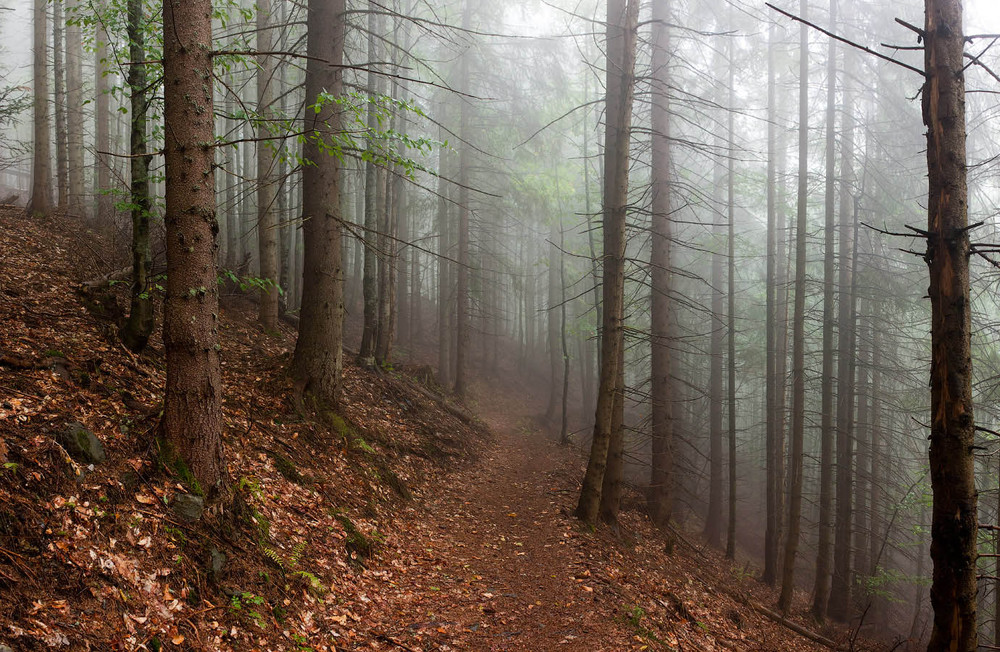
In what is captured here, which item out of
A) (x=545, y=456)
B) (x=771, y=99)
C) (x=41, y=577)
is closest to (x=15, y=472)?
(x=41, y=577)

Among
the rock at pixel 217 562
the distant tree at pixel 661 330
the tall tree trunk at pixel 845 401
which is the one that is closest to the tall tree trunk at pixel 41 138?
the rock at pixel 217 562

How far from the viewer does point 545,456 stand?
13.7 m

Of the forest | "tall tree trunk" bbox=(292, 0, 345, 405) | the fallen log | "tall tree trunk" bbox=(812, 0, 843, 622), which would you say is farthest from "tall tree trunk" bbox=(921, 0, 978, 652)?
"tall tree trunk" bbox=(812, 0, 843, 622)

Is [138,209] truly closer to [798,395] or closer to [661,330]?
[661,330]

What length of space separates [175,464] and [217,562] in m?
0.87

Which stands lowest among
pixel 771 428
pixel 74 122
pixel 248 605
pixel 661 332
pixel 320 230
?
pixel 771 428

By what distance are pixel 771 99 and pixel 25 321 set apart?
17483 mm

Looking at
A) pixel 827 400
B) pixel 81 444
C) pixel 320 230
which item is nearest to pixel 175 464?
pixel 81 444

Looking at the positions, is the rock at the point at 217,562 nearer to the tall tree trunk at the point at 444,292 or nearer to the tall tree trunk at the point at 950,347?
the tall tree trunk at the point at 950,347

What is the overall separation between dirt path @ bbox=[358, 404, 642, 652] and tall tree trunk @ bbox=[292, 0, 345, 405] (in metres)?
2.81

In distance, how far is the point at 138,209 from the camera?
5.81 m

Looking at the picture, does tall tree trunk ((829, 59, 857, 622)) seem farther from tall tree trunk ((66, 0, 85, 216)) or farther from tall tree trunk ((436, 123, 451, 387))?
tall tree trunk ((66, 0, 85, 216))

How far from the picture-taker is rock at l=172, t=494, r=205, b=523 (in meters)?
4.04

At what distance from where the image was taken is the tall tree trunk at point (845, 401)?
1199 centimetres
